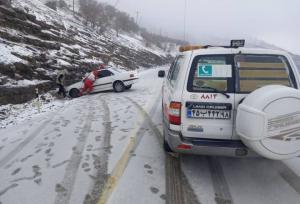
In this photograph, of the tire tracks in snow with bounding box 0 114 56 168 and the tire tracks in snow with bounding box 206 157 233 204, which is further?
the tire tracks in snow with bounding box 0 114 56 168

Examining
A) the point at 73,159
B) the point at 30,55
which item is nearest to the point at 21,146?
the point at 73,159

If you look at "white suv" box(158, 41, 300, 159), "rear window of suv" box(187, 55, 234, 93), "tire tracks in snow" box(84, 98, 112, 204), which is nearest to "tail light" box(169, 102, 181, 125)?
"white suv" box(158, 41, 300, 159)

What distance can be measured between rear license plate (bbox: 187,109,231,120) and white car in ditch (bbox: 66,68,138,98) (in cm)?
1274

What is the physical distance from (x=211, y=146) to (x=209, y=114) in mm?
479

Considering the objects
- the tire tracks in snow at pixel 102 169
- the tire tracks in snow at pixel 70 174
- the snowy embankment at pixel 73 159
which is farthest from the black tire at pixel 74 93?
the tire tracks in snow at pixel 70 174

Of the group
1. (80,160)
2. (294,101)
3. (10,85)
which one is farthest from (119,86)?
(294,101)

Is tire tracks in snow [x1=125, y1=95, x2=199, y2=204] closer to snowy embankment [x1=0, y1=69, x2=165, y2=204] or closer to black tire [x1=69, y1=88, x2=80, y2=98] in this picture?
snowy embankment [x1=0, y1=69, x2=165, y2=204]

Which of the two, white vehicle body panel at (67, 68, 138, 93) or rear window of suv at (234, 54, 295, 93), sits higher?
rear window of suv at (234, 54, 295, 93)

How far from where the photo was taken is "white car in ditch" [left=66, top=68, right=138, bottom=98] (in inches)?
672

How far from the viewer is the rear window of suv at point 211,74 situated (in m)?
4.54

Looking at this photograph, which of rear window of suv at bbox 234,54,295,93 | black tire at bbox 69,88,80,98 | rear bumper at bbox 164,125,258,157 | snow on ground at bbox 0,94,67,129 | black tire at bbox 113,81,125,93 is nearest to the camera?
rear bumper at bbox 164,125,258,157

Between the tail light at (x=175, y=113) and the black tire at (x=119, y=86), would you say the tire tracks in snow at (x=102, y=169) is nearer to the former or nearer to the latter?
the tail light at (x=175, y=113)

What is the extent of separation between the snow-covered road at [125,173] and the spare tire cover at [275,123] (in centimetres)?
80

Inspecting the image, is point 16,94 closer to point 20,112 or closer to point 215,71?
point 20,112
